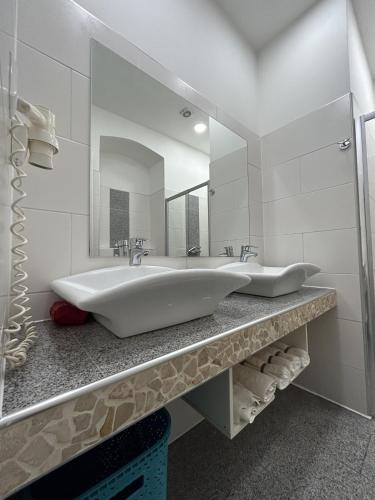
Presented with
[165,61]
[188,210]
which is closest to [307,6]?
[165,61]

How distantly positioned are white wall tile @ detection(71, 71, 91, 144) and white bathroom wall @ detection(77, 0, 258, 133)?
1.16 ft

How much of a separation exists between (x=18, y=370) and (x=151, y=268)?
552mm

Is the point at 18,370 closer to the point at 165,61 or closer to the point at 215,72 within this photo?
the point at 165,61

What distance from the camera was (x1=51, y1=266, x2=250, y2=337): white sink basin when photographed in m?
0.46

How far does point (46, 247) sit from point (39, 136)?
360 mm

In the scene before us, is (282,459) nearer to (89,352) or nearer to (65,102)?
(89,352)

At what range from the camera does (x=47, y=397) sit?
1.06ft

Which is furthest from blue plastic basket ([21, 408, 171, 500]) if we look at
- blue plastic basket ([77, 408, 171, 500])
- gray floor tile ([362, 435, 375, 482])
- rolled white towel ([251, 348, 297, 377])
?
gray floor tile ([362, 435, 375, 482])

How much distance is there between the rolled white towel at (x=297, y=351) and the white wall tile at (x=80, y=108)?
1322 mm

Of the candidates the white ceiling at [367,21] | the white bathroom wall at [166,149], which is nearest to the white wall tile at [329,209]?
the white bathroom wall at [166,149]

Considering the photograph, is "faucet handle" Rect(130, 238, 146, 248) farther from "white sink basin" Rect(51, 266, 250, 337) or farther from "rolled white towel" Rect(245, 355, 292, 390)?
"rolled white towel" Rect(245, 355, 292, 390)

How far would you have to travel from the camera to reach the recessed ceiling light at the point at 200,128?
51.2 inches

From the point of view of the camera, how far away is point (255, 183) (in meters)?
1.68

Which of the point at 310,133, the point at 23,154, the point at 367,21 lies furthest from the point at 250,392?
the point at 367,21
